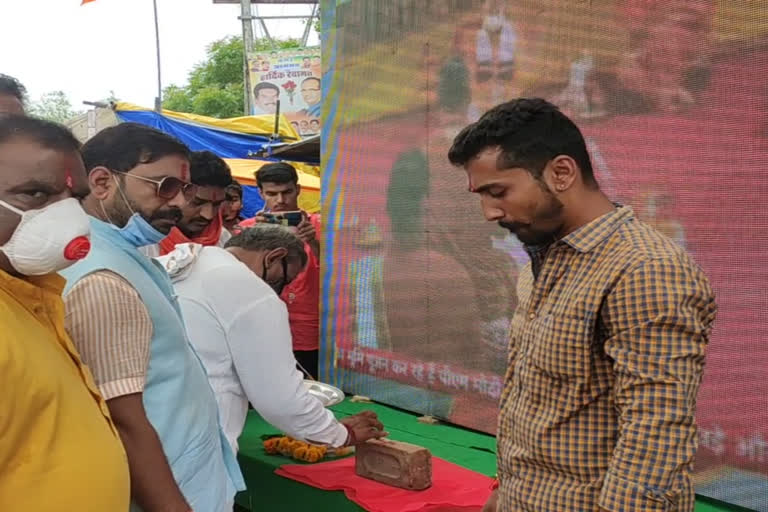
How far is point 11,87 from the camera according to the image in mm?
3057

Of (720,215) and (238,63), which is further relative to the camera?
(238,63)

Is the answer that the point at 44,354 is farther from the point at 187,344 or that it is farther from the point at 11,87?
the point at 11,87

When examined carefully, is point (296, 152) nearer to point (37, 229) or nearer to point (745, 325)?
point (745, 325)

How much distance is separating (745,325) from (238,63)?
37408mm

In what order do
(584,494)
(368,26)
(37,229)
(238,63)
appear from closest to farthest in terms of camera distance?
(37,229), (584,494), (368,26), (238,63)

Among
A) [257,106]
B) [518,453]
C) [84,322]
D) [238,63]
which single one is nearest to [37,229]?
[84,322]

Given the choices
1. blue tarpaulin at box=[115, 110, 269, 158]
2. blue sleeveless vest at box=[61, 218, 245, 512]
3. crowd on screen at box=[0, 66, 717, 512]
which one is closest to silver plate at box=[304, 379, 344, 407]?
crowd on screen at box=[0, 66, 717, 512]

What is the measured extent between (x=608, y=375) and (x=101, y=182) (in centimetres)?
136

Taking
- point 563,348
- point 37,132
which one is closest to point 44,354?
point 37,132

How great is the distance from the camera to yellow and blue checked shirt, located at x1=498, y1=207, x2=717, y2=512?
1.50 meters

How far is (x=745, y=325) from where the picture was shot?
2.90 m

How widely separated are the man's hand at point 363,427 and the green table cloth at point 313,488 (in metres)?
0.21

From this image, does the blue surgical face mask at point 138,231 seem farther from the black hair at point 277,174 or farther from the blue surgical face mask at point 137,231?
the black hair at point 277,174

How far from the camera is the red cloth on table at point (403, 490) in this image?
284cm
